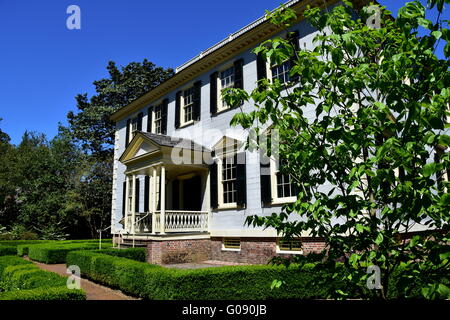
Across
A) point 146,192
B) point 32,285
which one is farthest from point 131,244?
point 32,285

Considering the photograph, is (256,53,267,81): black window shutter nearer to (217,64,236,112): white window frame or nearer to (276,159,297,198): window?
(217,64,236,112): white window frame

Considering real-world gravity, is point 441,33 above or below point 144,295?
above

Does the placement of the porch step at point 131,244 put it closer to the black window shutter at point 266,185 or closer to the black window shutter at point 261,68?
the black window shutter at point 266,185

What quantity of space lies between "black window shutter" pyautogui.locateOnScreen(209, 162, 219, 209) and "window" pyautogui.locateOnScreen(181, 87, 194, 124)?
3.35 metres

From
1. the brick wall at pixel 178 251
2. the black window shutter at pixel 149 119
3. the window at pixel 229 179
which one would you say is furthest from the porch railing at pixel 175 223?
the black window shutter at pixel 149 119

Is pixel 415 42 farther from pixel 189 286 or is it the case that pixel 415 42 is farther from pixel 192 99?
pixel 192 99

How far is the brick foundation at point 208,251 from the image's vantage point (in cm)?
1225

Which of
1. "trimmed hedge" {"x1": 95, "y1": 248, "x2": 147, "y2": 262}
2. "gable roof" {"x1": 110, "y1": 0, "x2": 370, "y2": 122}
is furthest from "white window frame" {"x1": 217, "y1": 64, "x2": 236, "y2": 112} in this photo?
"trimmed hedge" {"x1": 95, "y1": 248, "x2": 147, "y2": 262}

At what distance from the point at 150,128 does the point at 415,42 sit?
17.9m

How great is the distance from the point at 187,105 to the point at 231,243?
754cm

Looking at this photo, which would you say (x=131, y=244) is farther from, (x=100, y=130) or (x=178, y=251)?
(x=100, y=130)

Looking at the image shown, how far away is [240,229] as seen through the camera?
43.3 ft

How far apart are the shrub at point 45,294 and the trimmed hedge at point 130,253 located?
6.63 metres

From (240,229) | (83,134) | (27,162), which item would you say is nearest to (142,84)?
(83,134)
